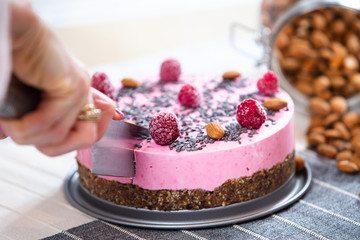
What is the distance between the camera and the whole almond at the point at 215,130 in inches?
61.6

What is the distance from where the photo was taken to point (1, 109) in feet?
3.35

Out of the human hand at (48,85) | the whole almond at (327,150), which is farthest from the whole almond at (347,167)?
the human hand at (48,85)

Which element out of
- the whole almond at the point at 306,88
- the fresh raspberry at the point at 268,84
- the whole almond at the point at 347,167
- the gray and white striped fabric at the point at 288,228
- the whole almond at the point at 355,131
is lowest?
the gray and white striped fabric at the point at 288,228

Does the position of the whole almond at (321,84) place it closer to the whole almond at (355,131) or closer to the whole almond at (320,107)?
the whole almond at (320,107)

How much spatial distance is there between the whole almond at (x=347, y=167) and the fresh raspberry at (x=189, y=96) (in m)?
0.60

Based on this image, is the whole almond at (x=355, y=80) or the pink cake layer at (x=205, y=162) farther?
the whole almond at (x=355, y=80)

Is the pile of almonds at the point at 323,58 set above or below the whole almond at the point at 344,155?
above

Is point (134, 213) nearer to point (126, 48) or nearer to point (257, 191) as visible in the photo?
point (257, 191)

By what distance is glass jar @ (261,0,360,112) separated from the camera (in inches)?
97.7

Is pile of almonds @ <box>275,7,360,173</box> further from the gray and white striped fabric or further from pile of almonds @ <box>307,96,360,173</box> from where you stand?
the gray and white striped fabric

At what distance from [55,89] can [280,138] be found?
34.5 inches

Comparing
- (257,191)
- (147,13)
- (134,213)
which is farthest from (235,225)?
(147,13)

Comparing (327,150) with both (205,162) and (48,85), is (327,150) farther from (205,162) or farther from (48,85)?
(48,85)

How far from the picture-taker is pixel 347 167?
6.23 feet
